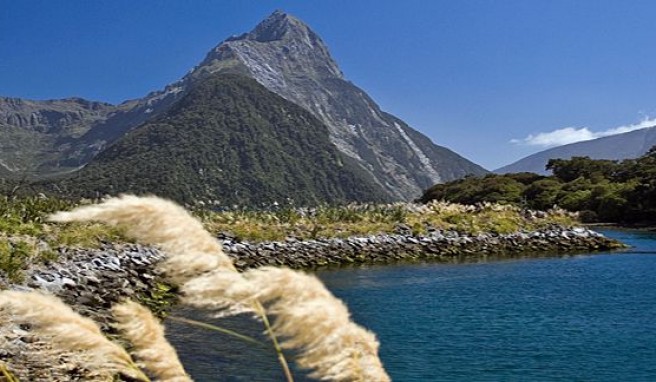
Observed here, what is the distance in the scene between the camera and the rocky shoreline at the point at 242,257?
47.6 feet

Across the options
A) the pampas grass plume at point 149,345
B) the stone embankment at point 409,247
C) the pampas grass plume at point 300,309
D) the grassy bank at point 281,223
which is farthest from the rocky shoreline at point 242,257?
the pampas grass plume at point 300,309

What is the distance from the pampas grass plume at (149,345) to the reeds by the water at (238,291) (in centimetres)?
25

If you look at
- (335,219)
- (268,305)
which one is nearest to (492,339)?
(268,305)

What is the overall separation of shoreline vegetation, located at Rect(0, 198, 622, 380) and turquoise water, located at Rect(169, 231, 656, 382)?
231 cm

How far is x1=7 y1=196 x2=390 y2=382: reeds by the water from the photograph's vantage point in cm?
173

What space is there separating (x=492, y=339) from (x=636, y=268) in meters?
18.0

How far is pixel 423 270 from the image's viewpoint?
30.2 m

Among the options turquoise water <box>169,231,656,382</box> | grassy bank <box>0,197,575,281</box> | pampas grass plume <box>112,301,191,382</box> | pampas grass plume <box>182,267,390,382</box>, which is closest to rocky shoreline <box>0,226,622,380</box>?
grassy bank <box>0,197,575,281</box>

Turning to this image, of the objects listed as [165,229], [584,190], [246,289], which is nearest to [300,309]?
[246,289]

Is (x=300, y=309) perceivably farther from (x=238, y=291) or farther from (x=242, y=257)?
(x=242, y=257)

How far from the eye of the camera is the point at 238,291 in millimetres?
1742

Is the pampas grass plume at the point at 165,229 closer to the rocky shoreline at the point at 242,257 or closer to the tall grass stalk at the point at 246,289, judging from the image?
the tall grass stalk at the point at 246,289

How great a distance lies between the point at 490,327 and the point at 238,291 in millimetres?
16622

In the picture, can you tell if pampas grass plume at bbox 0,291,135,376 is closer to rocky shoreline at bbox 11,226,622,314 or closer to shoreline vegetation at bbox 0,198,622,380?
shoreline vegetation at bbox 0,198,622,380
